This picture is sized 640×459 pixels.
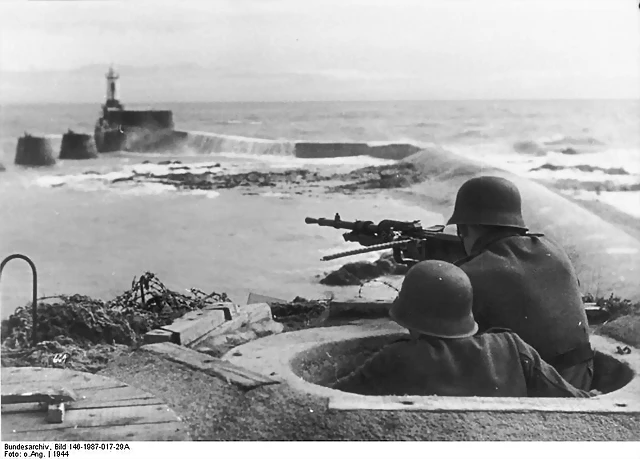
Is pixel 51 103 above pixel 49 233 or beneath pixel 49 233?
above

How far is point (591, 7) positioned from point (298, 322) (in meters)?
2.13

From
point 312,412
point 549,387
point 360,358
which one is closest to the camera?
point 312,412

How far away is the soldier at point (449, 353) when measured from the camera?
10.8 feet

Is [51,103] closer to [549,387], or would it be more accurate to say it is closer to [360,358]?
[360,358]

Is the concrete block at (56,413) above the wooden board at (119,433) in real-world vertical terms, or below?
above

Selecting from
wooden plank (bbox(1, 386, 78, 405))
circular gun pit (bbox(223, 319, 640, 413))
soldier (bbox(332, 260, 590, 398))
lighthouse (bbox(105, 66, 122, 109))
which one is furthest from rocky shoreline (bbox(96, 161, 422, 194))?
wooden plank (bbox(1, 386, 78, 405))

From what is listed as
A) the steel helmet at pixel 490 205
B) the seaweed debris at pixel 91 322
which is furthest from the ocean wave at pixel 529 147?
the seaweed debris at pixel 91 322

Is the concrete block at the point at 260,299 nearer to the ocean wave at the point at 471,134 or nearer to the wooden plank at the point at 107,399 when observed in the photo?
the wooden plank at the point at 107,399

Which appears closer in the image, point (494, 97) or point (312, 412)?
point (312, 412)

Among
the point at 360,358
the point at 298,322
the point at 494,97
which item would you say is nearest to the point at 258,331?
the point at 298,322

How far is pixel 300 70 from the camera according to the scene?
413 centimetres

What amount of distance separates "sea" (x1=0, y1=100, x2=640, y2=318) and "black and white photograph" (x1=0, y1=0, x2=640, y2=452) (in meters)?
0.01

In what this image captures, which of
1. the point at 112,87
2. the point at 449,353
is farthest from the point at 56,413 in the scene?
the point at 112,87

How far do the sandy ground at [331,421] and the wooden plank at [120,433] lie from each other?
0.14 meters
